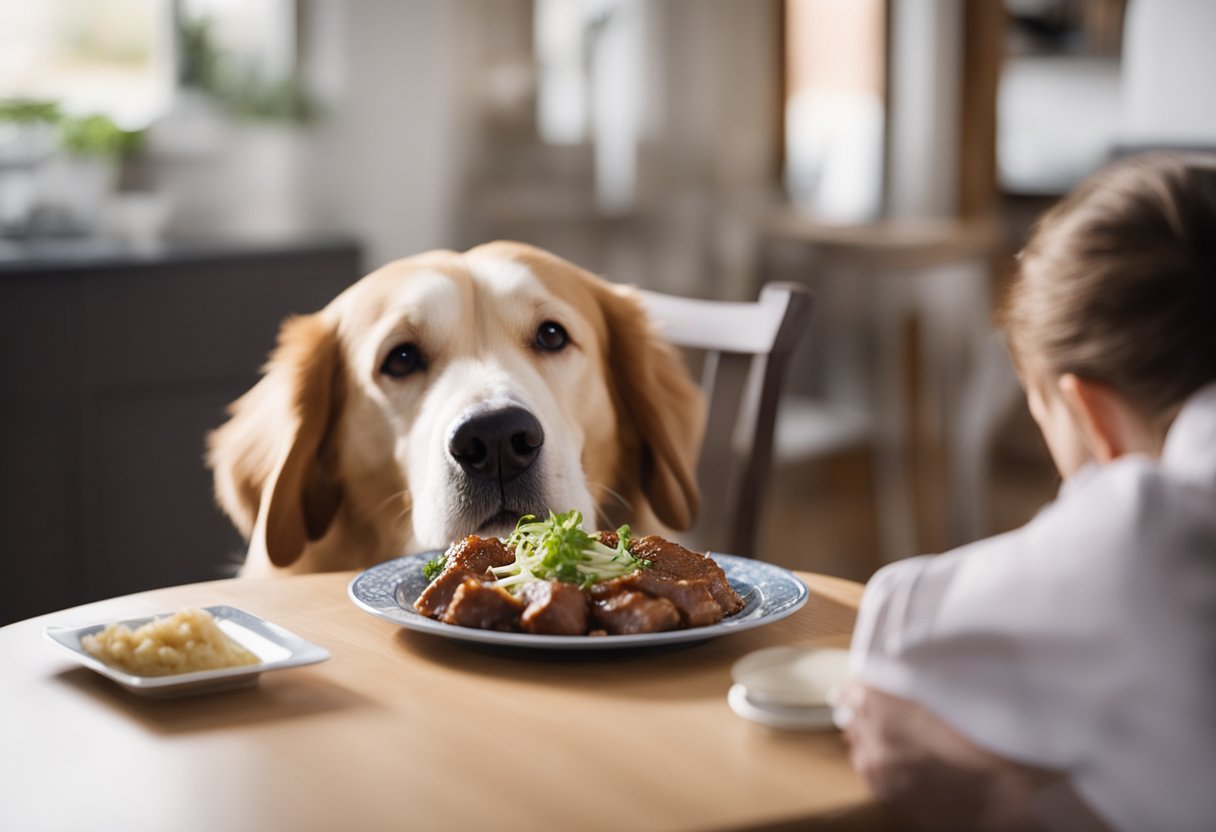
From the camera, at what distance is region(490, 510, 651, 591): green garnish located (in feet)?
4.10

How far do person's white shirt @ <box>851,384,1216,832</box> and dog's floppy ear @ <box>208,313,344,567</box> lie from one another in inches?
45.1

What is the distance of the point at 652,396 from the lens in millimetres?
2055

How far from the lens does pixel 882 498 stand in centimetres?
488

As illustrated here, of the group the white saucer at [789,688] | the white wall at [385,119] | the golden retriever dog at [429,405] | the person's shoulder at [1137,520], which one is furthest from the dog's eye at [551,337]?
the white wall at [385,119]

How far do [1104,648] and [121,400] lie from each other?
291cm

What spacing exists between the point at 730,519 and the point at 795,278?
317cm

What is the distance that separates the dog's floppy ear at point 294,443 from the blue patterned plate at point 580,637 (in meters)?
0.39

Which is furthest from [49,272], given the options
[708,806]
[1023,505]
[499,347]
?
[1023,505]

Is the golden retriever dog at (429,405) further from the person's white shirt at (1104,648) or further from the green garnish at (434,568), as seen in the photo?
the person's white shirt at (1104,648)

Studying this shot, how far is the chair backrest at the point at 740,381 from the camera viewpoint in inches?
81.4

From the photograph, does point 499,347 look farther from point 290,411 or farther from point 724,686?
point 724,686

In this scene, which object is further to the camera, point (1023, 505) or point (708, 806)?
A: point (1023, 505)

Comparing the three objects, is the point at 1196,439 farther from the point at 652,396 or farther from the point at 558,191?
the point at 558,191

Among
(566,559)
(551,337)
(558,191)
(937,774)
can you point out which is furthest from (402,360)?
(558,191)
